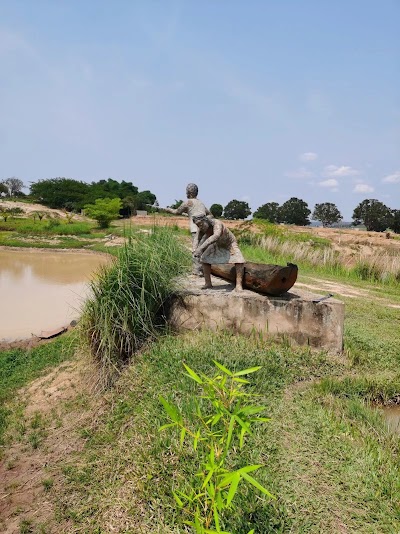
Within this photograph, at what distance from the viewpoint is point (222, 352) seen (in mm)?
Result: 3945

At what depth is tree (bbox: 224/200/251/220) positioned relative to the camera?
132 ft

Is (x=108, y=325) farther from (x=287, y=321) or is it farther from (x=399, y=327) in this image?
(x=399, y=327)

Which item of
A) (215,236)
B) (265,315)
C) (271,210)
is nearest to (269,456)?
(265,315)

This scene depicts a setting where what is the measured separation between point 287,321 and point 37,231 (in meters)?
24.7

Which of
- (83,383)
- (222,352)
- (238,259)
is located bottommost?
(83,383)

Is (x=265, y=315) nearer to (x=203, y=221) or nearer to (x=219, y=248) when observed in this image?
(x=219, y=248)

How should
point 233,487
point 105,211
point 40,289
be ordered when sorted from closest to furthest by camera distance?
point 233,487 → point 40,289 → point 105,211

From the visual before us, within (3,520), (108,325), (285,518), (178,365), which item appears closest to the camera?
(285,518)

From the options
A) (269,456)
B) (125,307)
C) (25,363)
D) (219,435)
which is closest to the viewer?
(219,435)

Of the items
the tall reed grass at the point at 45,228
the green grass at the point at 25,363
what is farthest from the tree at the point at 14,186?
the green grass at the point at 25,363

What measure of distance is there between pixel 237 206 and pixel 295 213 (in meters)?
6.09

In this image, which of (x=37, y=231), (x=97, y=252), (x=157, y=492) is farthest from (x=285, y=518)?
(x=37, y=231)

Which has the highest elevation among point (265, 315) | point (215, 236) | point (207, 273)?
point (215, 236)

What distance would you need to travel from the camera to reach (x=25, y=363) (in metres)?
5.85
